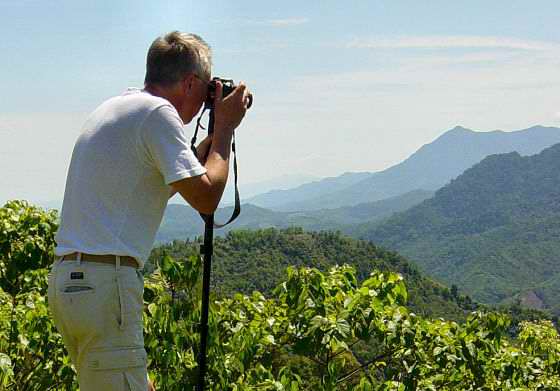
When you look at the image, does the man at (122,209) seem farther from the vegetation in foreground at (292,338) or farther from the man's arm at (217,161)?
the vegetation in foreground at (292,338)

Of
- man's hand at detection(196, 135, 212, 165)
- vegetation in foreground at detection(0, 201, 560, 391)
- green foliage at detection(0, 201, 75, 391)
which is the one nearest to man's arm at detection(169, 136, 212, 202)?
man's hand at detection(196, 135, 212, 165)

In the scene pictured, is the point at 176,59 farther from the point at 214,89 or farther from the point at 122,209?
the point at 122,209

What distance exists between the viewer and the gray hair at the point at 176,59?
7.40ft

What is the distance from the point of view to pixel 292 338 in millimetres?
3738

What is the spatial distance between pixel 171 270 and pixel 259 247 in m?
84.7

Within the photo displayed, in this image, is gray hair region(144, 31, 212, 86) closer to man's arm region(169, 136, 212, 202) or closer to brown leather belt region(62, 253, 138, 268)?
man's arm region(169, 136, 212, 202)

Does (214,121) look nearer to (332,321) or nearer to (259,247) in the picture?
(332,321)

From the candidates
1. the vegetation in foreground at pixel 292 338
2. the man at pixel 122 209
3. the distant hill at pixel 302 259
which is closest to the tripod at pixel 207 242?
the man at pixel 122 209

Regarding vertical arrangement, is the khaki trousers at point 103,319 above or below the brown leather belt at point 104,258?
below

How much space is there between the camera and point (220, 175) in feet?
7.38

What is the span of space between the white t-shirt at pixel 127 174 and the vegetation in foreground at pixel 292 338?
1218mm

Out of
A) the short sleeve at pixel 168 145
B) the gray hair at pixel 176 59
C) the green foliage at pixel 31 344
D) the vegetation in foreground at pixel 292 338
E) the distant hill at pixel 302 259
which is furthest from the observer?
the distant hill at pixel 302 259

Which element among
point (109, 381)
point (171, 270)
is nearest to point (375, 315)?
point (171, 270)

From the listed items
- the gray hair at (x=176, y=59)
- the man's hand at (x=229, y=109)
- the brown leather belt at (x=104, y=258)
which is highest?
the gray hair at (x=176, y=59)
